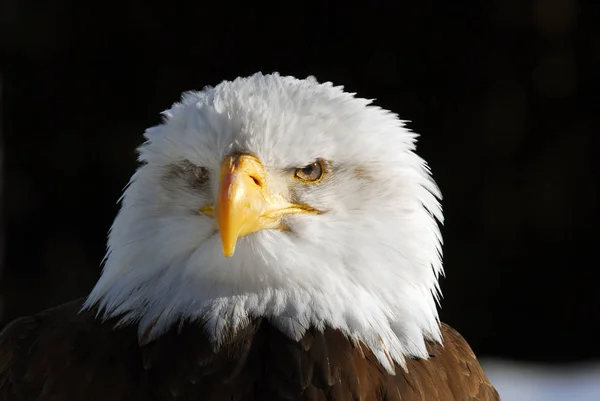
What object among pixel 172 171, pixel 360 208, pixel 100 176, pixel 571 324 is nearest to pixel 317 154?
pixel 360 208


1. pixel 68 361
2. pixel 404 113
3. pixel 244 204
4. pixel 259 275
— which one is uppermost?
pixel 404 113

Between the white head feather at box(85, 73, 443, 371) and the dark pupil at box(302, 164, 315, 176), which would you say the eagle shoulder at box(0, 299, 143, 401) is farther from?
the dark pupil at box(302, 164, 315, 176)

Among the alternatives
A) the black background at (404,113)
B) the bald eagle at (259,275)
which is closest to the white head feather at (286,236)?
the bald eagle at (259,275)

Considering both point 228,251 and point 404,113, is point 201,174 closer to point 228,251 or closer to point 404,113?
point 228,251

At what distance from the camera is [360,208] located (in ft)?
7.50

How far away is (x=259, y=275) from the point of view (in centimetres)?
215

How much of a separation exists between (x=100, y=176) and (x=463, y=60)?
2342 mm

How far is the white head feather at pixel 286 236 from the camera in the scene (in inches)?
84.8

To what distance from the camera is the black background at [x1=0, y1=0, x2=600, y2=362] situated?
18.7 ft

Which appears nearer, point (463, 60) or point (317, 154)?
point (317, 154)

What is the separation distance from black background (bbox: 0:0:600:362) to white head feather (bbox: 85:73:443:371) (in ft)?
11.1

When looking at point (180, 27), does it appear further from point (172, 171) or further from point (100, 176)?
point (172, 171)

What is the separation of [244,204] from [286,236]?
17cm

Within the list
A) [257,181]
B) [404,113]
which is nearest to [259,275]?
[257,181]
